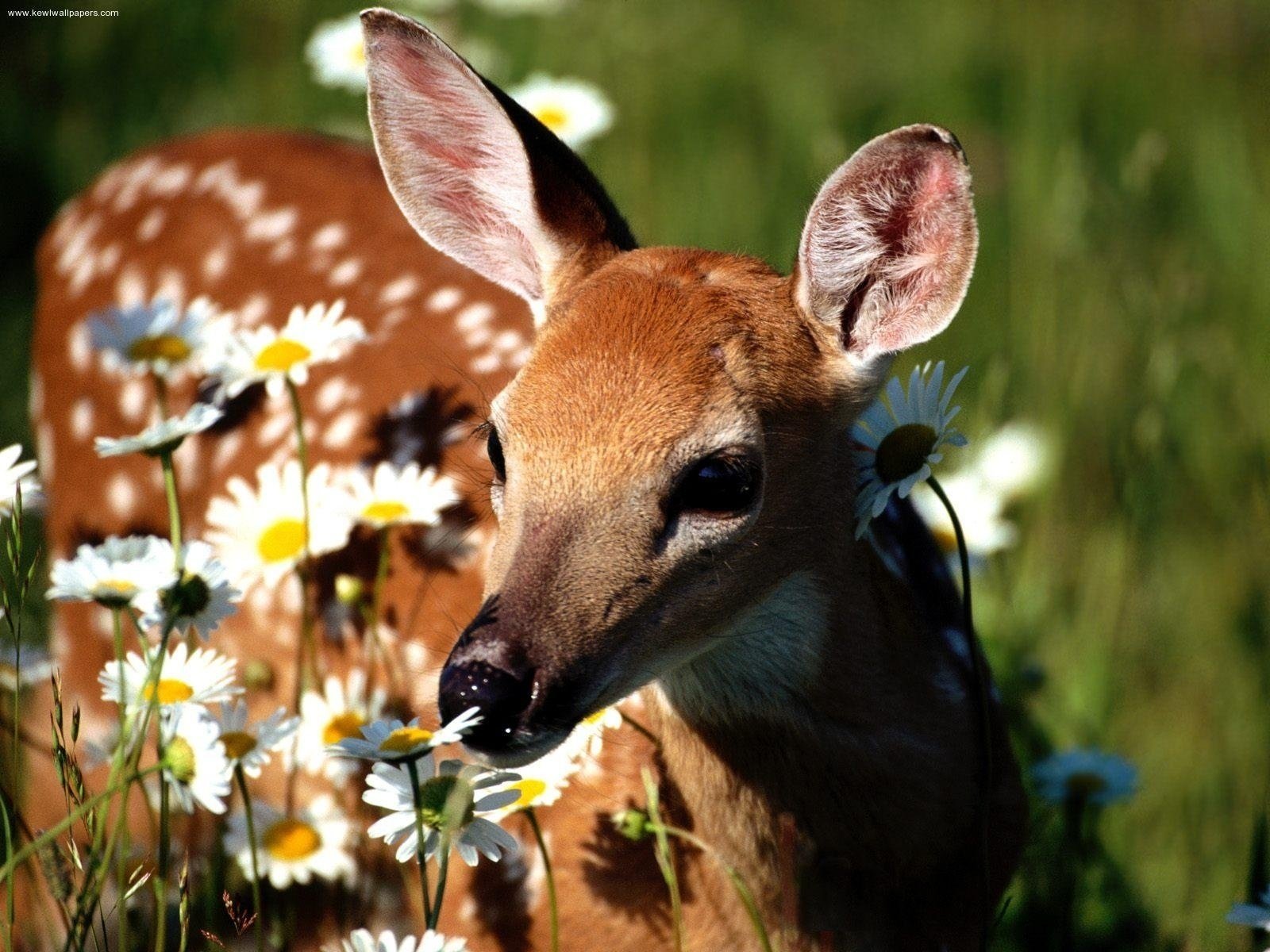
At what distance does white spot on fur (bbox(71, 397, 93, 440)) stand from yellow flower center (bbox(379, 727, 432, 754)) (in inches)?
84.1

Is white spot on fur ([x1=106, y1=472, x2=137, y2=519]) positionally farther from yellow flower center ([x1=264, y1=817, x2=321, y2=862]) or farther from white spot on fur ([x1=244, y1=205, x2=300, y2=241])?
yellow flower center ([x1=264, y1=817, x2=321, y2=862])

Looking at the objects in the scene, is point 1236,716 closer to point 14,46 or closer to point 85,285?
point 85,285

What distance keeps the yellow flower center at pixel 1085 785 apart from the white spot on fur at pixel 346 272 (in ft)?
5.61

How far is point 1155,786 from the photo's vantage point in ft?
11.7

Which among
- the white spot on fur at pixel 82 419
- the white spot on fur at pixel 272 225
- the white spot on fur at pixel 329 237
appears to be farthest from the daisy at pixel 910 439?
the white spot on fur at pixel 82 419

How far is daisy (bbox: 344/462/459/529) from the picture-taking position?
2873mm

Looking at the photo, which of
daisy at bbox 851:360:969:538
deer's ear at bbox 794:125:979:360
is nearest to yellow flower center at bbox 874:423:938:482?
daisy at bbox 851:360:969:538

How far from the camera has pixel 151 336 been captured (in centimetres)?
307

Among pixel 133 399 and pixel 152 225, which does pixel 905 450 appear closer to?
pixel 133 399

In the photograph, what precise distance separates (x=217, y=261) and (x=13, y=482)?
5.28 feet

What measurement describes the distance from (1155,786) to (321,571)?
5.47 feet

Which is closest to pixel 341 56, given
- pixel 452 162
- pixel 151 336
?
pixel 151 336

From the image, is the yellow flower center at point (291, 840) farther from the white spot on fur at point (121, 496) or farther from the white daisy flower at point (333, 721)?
the white spot on fur at point (121, 496)

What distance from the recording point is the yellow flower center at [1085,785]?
298 cm
